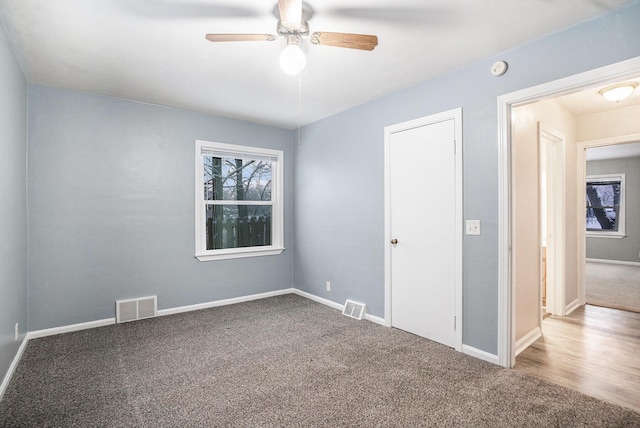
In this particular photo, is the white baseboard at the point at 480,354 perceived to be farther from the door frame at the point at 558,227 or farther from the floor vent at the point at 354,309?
the door frame at the point at 558,227

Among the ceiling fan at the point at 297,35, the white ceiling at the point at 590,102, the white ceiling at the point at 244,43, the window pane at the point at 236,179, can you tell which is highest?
the white ceiling at the point at 244,43

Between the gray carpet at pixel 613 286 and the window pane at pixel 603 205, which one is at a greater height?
the window pane at pixel 603 205

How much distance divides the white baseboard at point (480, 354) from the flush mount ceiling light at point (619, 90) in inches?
107

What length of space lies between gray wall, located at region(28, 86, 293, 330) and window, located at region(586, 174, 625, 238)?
8.64 metres

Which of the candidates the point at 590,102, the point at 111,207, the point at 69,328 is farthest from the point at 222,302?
the point at 590,102

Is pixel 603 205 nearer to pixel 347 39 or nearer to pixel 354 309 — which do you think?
pixel 354 309

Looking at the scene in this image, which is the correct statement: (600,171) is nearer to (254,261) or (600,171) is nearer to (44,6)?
(254,261)

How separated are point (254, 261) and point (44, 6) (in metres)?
3.33

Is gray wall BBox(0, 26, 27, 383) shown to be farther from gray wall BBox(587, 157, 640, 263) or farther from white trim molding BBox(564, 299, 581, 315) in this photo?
gray wall BBox(587, 157, 640, 263)

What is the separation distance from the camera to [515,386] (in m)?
2.27

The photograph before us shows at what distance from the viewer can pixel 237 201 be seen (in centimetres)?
450

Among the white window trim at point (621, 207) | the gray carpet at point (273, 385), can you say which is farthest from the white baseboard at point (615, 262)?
the gray carpet at point (273, 385)

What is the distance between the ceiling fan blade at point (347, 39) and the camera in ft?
6.25

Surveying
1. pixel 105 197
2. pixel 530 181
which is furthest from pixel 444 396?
pixel 105 197
